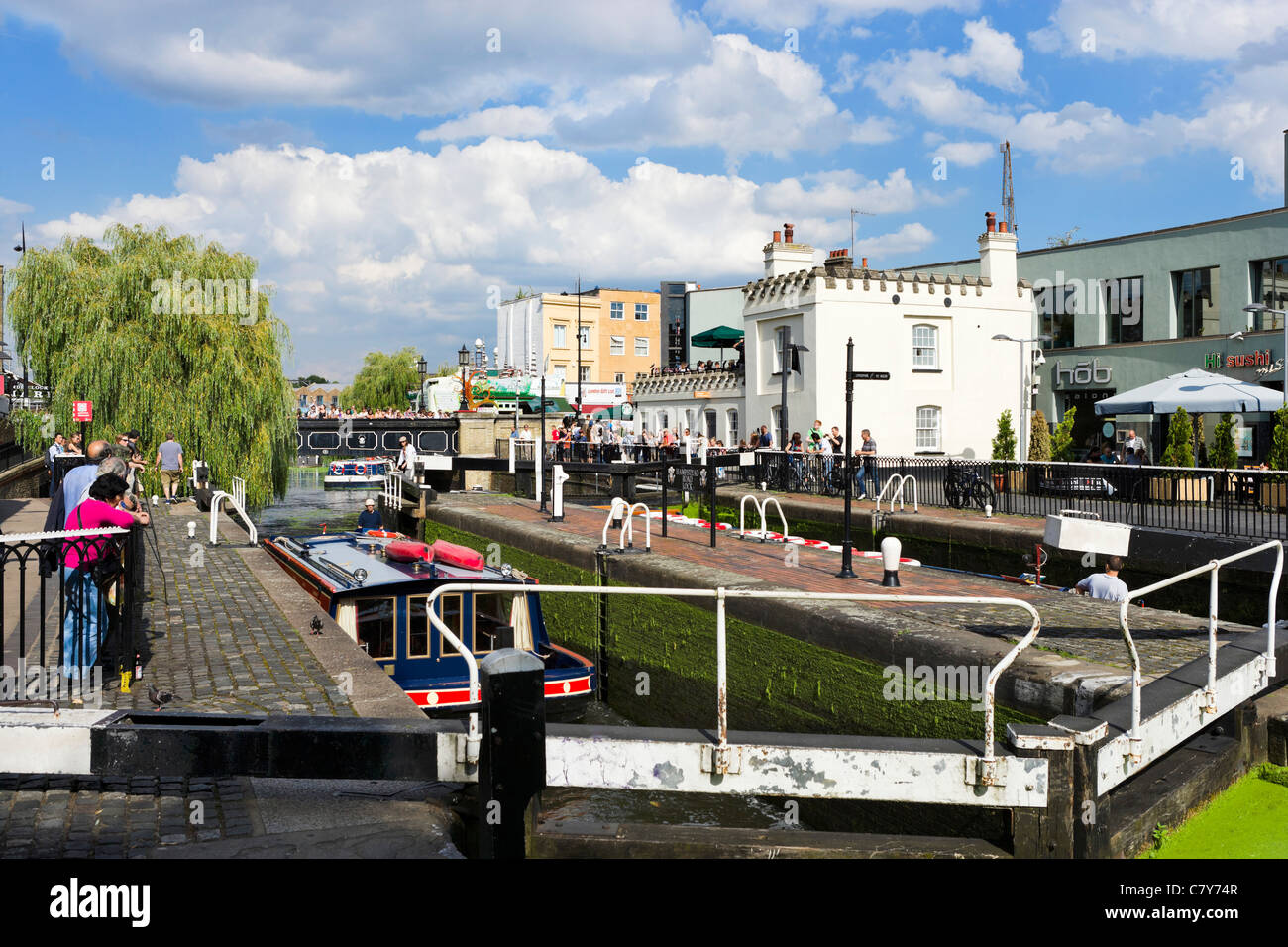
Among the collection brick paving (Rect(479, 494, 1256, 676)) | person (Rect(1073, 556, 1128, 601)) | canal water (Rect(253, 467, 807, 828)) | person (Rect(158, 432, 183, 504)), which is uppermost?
person (Rect(158, 432, 183, 504))

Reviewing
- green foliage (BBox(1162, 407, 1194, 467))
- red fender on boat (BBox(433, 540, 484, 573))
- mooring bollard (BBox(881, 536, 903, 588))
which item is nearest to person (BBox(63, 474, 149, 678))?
red fender on boat (BBox(433, 540, 484, 573))

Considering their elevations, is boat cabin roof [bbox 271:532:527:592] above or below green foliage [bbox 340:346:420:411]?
below

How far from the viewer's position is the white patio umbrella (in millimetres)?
18500

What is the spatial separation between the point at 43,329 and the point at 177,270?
338cm

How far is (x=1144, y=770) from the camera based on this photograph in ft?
20.1

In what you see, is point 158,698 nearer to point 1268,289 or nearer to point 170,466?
point 170,466

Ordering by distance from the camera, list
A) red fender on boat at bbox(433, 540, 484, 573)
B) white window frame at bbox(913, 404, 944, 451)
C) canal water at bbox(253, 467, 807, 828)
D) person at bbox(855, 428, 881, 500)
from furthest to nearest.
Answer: white window frame at bbox(913, 404, 944, 451)
person at bbox(855, 428, 881, 500)
red fender on boat at bbox(433, 540, 484, 573)
canal water at bbox(253, 467, 807, 828)

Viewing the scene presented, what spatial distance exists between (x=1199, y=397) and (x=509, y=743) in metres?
18.5

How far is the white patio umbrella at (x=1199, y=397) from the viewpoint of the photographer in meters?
18.5

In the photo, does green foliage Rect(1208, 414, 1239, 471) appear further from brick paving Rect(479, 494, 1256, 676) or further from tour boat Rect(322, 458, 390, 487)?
tour boat Rect(322, 458, 390, 487)

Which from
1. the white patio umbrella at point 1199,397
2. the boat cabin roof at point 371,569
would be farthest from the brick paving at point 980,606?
the white patio umbrella at point 1199,397

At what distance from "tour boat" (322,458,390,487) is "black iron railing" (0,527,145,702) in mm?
35897
